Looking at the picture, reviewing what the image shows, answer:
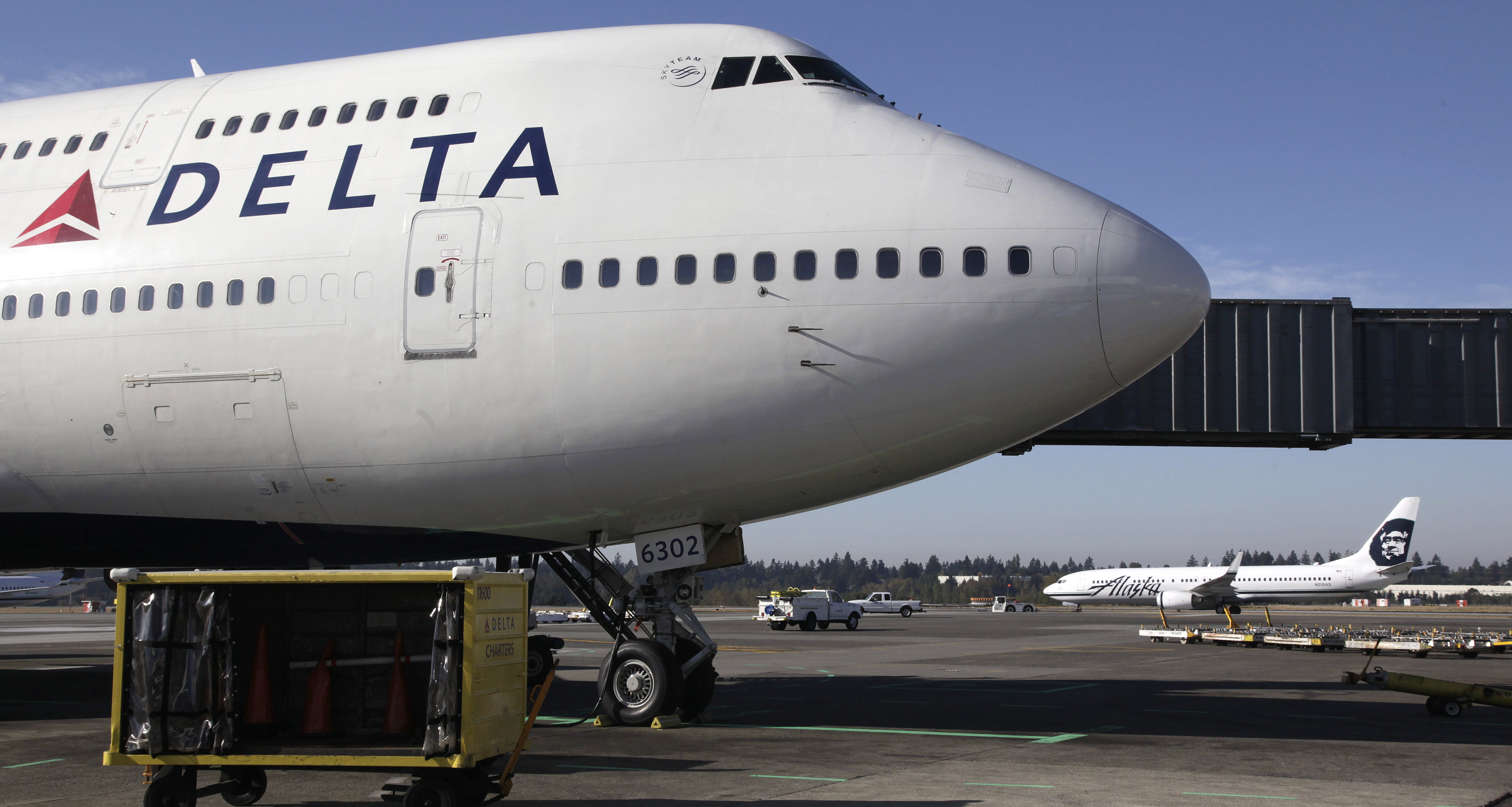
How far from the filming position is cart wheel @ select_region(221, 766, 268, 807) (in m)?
8.18

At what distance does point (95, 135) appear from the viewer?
1384cm

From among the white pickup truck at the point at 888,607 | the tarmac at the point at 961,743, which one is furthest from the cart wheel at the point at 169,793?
the white pickup truck at the point at 888,607

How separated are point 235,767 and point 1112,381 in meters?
8.30

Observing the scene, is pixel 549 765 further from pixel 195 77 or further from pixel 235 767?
pixel 195 77

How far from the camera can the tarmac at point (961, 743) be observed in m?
8.86

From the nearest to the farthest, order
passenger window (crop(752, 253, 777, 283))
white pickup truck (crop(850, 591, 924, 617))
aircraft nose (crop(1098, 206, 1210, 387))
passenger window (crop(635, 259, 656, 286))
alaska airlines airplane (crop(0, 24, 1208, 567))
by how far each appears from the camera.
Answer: aircraft nose (crop(1098, 206, 1210, 387)) < alaska airlines airplane (crop(0, 24, 1208, 567)) < passenger window (crop(752, 253, 777, 283)) < passenger window (crop(635, 259, 656, 286)) < white pickup truck (crop(850, 591, 924, 617))

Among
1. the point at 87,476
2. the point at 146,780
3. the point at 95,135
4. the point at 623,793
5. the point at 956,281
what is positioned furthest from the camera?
the point at 95,135

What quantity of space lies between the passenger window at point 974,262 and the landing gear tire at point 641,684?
5.33 meters

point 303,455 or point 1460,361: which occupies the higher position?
point 1460,361

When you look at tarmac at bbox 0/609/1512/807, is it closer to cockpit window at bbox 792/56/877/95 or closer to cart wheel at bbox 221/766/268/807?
cart wheel at bbox 221/766/268/807

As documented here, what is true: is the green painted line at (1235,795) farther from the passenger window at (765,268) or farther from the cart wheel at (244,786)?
the cart wheel at (244,786)

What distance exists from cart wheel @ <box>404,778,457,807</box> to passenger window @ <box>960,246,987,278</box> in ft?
21.5

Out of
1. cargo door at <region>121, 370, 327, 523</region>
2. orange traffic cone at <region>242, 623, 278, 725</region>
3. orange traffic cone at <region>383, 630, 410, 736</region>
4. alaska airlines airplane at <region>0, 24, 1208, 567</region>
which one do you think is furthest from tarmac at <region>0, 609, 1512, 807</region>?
cargo door at <region>121, 370, 327, 523</region>

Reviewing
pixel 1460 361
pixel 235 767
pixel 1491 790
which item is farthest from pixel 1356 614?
pixel 235 767
